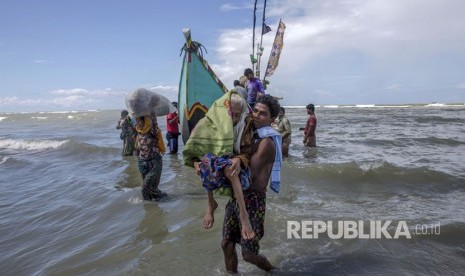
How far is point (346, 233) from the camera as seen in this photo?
463 cm

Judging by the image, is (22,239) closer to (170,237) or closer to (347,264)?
(170,237)

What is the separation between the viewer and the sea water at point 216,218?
3.92 meters

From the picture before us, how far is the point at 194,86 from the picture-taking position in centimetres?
712

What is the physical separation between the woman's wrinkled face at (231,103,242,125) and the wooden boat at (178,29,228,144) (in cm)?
417

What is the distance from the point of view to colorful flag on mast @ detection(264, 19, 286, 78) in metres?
10.1

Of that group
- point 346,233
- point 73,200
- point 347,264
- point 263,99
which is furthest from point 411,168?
point 73,200

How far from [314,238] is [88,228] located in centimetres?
334

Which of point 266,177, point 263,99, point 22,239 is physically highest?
point 263,99

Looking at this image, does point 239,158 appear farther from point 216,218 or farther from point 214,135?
point 216,218

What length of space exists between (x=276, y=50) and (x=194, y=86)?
13.4ft

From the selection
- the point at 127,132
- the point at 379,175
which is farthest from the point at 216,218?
the point at 127,132

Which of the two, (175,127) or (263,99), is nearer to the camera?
(263,99)

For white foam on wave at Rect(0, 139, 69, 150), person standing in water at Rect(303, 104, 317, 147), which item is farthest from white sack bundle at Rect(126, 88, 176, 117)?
white foam on wave at Rect(0, 139, 69, 150)

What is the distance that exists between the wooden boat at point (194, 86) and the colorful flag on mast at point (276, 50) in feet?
10.5
